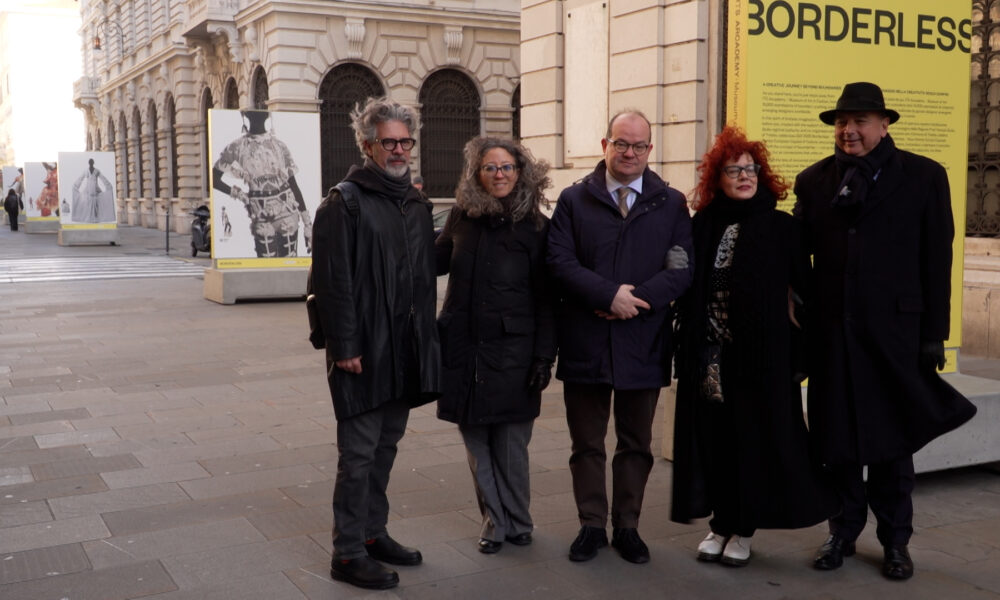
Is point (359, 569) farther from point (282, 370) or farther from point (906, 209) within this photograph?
point (282, 370)

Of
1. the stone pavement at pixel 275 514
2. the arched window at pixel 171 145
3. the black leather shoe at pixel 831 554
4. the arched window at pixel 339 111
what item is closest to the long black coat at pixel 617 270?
the stone pavement at pixel 275 514

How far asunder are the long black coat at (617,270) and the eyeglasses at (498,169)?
0.29 metres

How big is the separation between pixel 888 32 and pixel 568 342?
2.60m

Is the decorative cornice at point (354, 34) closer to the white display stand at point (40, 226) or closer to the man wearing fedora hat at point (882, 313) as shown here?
the white display stand at point (40, 226)

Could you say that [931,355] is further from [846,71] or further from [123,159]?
[123,159]

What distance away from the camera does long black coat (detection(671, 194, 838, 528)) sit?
4035mm

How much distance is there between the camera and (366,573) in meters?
3.96

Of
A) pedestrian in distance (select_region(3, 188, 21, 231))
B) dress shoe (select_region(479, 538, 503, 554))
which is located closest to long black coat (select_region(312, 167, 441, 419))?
dress shoe (select_region(479, 538, 503, 554))

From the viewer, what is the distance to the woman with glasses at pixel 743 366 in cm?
404

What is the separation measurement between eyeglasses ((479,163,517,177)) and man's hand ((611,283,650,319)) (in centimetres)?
65

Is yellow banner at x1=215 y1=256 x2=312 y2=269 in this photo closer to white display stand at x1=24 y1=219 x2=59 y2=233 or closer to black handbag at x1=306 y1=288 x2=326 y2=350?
black handbag at x1=306 y1=288 x2=326 y2=350

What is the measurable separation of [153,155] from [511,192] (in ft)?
119

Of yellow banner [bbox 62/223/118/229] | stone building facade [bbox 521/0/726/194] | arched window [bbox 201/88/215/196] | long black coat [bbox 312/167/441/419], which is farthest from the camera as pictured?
arched window [bbox 201/88/215/196]

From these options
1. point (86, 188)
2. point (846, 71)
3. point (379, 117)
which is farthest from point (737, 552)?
point (86, 188)
